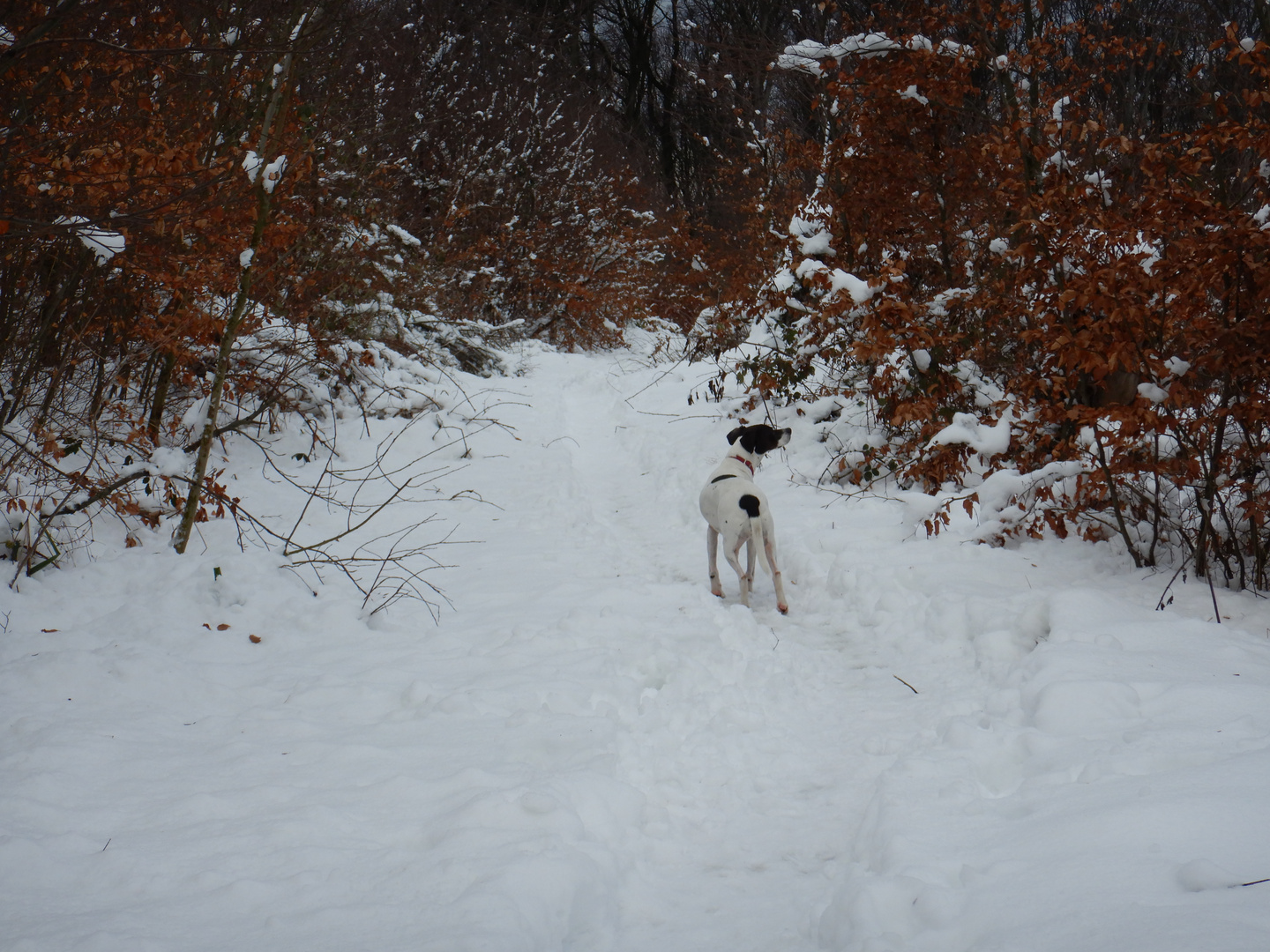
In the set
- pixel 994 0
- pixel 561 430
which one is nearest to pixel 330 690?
pixel 994 0

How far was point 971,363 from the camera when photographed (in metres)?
6.56

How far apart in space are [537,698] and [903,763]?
4.93 ft

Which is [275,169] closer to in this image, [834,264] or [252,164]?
[252,164]

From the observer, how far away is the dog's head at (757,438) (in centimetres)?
568

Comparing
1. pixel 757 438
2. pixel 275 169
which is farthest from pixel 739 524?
pixel 275 169

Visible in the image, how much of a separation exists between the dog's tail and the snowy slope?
0.41 metres

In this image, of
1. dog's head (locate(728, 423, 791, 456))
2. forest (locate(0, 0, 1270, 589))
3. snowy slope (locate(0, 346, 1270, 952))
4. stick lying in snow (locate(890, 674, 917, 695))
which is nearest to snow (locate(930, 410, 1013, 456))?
forest (locate(0, 0, 1270, 589))

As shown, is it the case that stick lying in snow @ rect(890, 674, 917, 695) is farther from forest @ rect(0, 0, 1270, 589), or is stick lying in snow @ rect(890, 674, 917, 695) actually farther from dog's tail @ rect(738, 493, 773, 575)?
forest @ rect(0, 0, 1270, 589)

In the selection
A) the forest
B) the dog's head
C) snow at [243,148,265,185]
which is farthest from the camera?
the dog's head

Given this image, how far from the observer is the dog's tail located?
4.95 m

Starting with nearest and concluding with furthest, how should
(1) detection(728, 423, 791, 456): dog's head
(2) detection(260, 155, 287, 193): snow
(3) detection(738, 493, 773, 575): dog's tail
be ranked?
(2) detection(260, 155, 287, 193): snow
(3) detection(738, 493, 773, 575): dog's tail
(1) detection(728, 423, 791, 456): dog's head

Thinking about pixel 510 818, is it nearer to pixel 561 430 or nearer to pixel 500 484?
pixel 500 484

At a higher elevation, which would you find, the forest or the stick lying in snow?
the forest

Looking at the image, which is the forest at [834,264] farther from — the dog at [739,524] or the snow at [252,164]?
the dog at [739,524]
